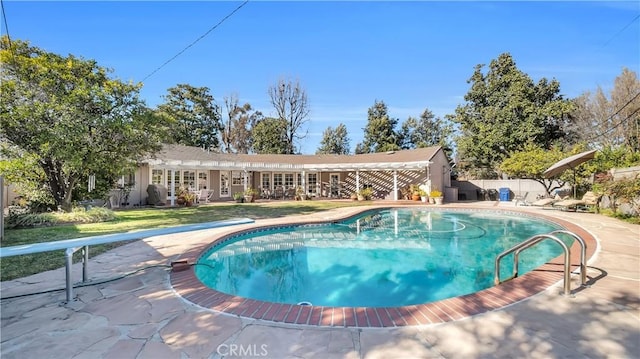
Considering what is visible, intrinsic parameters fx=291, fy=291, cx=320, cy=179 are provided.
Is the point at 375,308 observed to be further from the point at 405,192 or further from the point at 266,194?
the point at 266,194

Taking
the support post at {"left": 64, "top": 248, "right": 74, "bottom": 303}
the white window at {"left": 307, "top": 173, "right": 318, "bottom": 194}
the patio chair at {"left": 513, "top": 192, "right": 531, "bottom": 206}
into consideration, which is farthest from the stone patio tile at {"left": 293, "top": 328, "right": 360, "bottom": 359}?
the white window at {"left": 307, "top": 173, "right": 318, "bottom": 194}

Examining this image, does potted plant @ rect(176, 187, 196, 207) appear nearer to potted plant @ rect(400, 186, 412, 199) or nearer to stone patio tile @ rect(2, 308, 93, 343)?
stone patio tile @ rect(2, 308, 93, 343)

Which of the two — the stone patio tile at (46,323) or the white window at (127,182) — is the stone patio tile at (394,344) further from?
the white window at (127,182)

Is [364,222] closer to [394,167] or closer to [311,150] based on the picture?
[394,167]

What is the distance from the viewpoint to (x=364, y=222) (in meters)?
12.9

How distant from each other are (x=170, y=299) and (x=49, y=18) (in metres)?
11.0

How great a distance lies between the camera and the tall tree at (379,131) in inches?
1406

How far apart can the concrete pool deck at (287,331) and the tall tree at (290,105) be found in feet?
107

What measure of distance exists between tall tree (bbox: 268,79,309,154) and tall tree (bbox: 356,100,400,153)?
7981 millimetres

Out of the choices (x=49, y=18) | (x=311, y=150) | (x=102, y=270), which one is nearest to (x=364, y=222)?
(x=102, y=270)

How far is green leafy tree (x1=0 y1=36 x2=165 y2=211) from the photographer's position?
9320 mm

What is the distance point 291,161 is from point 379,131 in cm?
1506

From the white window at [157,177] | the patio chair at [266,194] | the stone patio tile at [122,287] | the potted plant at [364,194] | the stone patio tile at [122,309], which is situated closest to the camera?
the stone patio tile at [122,309]

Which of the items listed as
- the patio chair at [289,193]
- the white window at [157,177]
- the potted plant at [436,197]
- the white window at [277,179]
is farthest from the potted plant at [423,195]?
the white window at [157,177]
